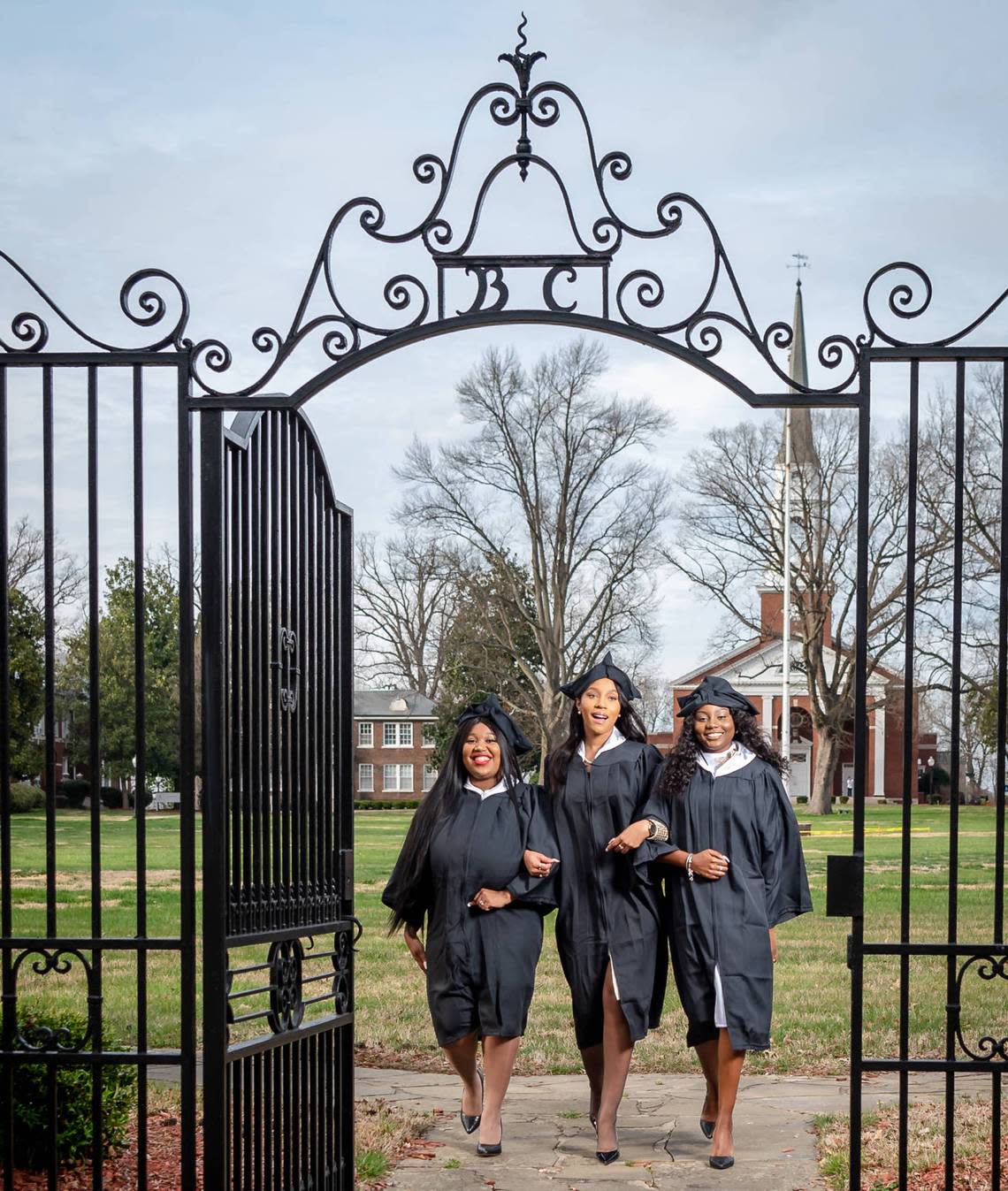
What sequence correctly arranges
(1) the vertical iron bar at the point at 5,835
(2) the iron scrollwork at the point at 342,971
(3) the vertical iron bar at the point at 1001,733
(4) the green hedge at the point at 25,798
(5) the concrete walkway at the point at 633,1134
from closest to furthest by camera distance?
(3) the vertical iron bar at the point at 1001,733, (1) the vertical iron bar at the point at 5,835, (2) the iron scrollwork at the point at 342,971, (5) the concrete walkway at the point at 633,1134, (4) the green hedge at the point at 25,798

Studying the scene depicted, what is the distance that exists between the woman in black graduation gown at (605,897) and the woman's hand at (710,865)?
0.29m

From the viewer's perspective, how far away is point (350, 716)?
651 cm

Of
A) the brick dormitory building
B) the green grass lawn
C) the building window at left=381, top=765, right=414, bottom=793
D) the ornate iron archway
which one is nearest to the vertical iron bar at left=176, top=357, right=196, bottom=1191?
the ornate iron archway

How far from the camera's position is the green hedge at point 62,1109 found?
5824mm

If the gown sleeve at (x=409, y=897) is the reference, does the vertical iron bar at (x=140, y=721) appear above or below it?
above

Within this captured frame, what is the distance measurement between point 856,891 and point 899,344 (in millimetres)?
1865

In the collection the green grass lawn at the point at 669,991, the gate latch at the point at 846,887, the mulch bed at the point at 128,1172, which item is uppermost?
the gate latch at the point at 846,887

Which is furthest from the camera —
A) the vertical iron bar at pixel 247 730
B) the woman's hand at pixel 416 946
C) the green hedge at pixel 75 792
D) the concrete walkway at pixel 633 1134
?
the green hedge at pixel 75 792

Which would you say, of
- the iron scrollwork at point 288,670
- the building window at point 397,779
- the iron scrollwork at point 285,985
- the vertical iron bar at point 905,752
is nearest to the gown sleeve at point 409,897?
the iron scrollwork at point 285,985

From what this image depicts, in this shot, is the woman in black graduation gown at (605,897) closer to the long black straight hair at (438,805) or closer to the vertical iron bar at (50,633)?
the long black straight hair at (438,805)

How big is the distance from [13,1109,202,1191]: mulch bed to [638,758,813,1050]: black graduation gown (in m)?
2.30

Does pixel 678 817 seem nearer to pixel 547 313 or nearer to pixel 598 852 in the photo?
pixel 598 852

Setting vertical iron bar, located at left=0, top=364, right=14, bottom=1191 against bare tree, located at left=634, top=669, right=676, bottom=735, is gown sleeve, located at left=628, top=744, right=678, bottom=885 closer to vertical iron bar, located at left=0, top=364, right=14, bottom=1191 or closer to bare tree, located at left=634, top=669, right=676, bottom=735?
vertical iron bar, located at left=0, top=364, right=14, bottom=1191

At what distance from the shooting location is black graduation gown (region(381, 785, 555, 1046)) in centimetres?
694
